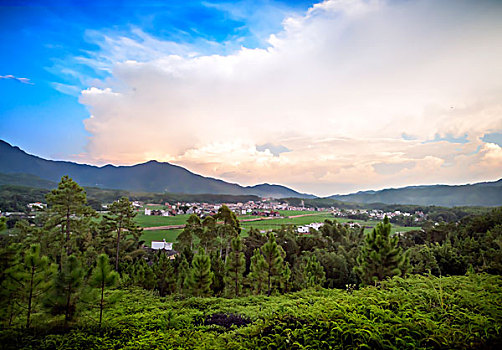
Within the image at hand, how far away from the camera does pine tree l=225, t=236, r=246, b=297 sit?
64.5 feet

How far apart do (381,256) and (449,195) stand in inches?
4911

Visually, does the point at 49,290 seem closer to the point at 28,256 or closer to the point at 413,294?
the point at 28,256

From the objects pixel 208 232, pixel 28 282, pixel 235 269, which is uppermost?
pixel 28 282

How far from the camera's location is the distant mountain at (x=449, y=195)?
75.4m

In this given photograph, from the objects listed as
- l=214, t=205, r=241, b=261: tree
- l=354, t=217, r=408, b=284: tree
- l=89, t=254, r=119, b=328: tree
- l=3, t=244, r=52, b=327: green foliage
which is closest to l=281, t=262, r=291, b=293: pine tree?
l=354, t=217, r=408, b=284: tree

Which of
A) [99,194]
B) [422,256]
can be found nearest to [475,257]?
[422,256]

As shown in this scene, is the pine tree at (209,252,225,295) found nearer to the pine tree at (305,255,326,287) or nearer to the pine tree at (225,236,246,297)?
the pine tree at (225,236,246,297)

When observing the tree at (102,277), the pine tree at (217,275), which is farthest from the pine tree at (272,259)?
the tree at (102,277)

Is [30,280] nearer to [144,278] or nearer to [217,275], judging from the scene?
[144,278]

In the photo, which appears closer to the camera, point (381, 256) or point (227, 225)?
point (381, 256)

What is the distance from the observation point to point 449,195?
4380 inches

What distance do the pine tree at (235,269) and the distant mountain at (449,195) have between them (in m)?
72.0

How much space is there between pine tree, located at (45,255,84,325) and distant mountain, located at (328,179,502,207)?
8321cm

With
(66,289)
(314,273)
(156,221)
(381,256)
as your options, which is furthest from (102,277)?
(156,221)
